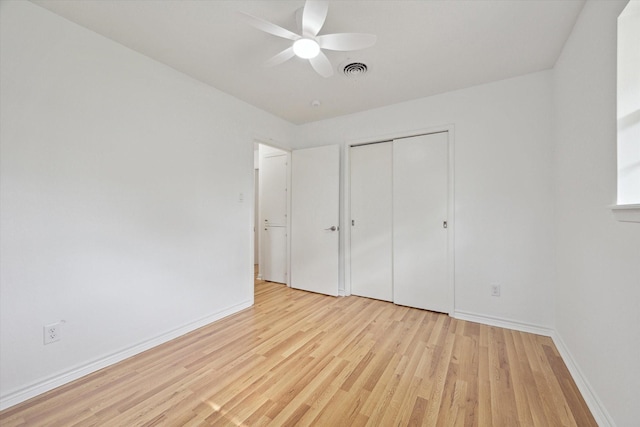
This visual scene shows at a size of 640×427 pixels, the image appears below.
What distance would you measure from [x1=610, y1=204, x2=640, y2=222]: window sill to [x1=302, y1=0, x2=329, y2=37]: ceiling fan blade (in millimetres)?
1763

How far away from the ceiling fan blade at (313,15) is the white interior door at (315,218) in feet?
6.44

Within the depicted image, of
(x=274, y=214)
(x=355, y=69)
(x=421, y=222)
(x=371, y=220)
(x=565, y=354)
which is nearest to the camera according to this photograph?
(x=565, y=354)

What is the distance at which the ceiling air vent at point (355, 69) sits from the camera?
7.66ft

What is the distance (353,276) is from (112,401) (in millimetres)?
2641

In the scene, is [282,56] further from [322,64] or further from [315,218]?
[315,218]

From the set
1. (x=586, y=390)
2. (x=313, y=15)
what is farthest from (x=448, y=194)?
(x=313, y=15)

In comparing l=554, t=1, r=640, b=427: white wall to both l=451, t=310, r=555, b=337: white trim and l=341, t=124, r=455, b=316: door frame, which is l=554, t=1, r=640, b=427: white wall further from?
l=341, t=124, r=455, b=316: door frame

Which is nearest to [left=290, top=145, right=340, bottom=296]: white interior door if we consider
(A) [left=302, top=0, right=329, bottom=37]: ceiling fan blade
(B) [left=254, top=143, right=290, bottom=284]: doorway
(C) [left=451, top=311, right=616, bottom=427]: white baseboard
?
(B) [left=254, top=143, right=290, bottom=284]: doorway

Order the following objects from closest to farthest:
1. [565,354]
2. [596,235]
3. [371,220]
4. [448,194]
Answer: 1. [596,235]
2. [565,354]
3. [448,194]
4. [371,220]

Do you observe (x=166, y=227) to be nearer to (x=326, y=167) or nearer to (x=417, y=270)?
(x=326, y=167)

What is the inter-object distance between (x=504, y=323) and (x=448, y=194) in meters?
1.40

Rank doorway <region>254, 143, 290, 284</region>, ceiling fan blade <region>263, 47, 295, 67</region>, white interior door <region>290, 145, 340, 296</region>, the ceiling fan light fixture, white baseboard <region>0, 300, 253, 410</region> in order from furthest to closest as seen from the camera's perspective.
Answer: doorway <region>254, 143, 290, 284</region> < white interior door <region>290, 145, 340, 296</region> < ceiling fan blade <region>263, 47, 295, 67</region> < the ceiling fan light fixture < white baseboard <region>0, 300, 253, 410</region>

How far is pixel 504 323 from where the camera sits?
256 centimetres

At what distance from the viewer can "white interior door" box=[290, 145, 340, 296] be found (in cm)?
355
